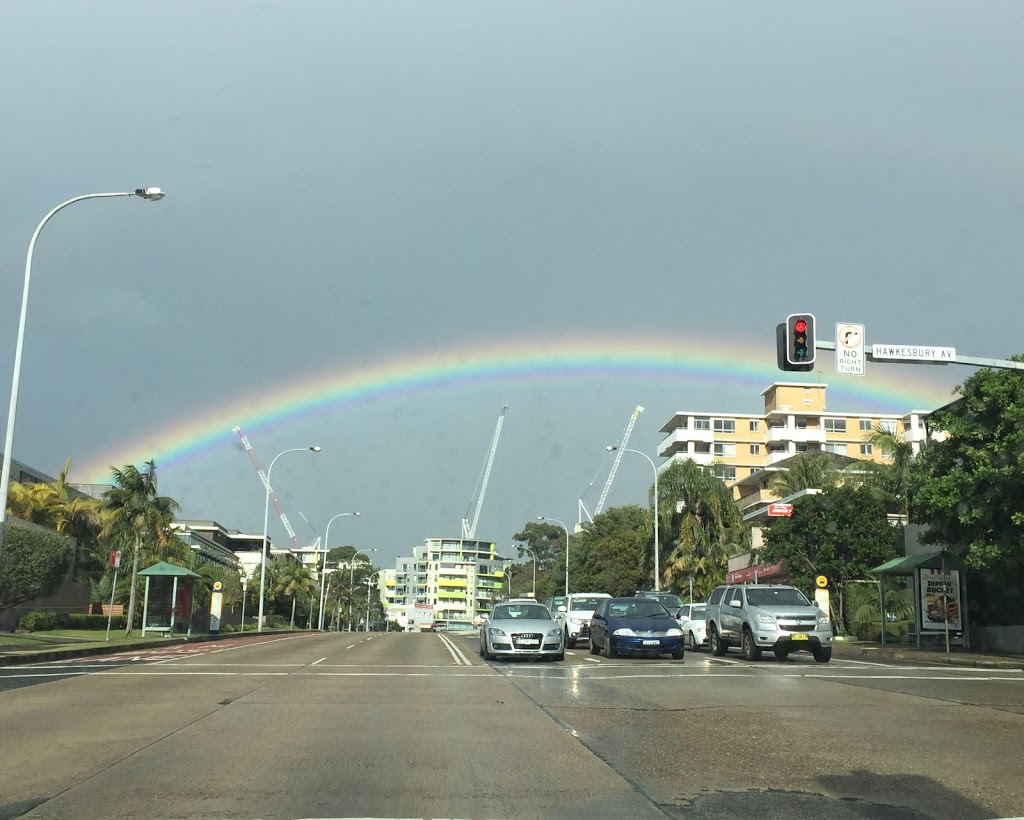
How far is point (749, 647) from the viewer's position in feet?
77.0

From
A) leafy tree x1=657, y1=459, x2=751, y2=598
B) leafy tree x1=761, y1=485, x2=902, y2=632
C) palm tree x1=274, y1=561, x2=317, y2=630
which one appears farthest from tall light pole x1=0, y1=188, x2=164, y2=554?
palm tree x1=274, y1=561, x2=317, y2=630

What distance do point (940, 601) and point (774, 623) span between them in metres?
8.83

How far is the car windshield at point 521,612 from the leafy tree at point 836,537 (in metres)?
22.4

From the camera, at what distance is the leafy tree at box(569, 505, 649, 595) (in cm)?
8112

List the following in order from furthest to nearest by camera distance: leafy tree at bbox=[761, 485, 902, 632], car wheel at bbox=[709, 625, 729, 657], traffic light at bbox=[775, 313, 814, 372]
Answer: leafy tree at bbox=[761, 485, 902, 632] → car wheel at bbox=[709, 625, 729, 657] → traffic light at bbox=[775, 313, 814, 372]

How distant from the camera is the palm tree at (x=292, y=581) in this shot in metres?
96.4

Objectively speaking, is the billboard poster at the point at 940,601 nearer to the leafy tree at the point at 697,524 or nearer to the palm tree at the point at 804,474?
the palm tree at the point at 804,474

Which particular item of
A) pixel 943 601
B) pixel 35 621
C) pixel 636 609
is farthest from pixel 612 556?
pixel 636 609

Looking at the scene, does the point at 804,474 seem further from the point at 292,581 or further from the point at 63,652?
the point at 292,581

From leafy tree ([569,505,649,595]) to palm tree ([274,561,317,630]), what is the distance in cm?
2663

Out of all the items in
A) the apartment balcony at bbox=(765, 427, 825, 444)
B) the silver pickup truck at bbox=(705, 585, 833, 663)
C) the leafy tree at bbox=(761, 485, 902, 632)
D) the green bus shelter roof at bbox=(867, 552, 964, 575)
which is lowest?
the silver pickup truck at bbox=(705, 585, 833, 663)

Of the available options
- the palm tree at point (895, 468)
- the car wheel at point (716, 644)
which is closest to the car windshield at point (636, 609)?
the car wheel at point (716, 644)

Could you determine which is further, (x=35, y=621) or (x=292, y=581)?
(x=292, y=581)

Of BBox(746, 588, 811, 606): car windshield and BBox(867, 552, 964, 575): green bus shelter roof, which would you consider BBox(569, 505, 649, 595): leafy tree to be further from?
BBox(746, 588, 811, 606): car windshield
